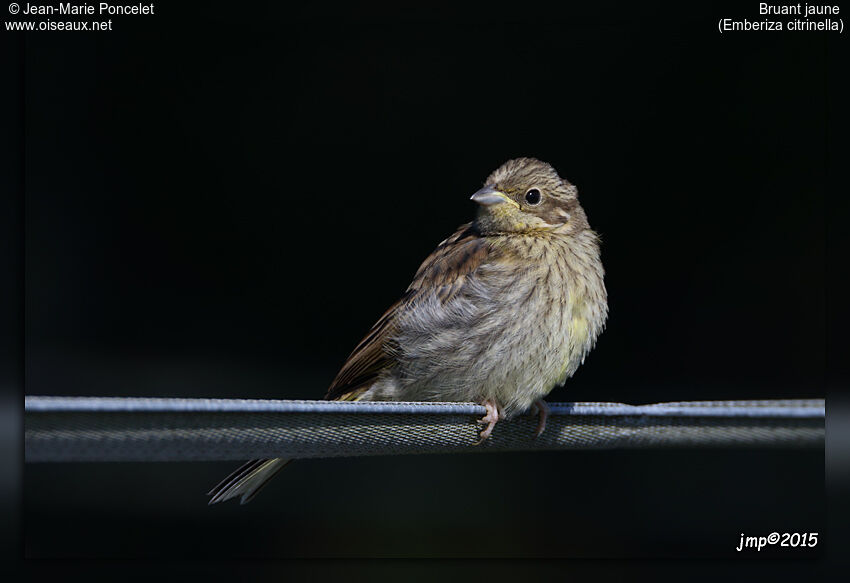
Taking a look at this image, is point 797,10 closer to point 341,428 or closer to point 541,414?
point 541,414

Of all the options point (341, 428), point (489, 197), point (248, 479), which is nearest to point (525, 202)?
point (489, 197)

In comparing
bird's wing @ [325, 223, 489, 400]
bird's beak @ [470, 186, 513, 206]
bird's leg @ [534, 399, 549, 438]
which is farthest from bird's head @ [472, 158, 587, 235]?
bird's leg @ [534, 399, 549, 438]

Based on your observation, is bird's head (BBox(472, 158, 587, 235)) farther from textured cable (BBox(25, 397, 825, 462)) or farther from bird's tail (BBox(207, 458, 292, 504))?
bird's tail (BBox(207, 458, 292, 504))

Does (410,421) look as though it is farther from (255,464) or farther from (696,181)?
(696,181)

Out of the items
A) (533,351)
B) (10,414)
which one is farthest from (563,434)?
A: (10,414)

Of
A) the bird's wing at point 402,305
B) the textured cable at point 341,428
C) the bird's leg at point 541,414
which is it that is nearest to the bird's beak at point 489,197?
the bird's wing at point 402,305

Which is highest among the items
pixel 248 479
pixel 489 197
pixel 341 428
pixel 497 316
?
pixel 489 197

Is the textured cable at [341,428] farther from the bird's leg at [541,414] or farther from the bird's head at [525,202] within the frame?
the bird's head at [525,202]
